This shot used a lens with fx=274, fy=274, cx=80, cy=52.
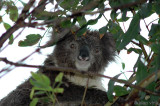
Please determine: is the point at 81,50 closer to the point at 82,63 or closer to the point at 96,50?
the point at 82,63

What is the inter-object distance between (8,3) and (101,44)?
2609 mm

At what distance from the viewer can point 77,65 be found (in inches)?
142

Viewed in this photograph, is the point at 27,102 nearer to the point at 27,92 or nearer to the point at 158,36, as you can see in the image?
the point at 27,92

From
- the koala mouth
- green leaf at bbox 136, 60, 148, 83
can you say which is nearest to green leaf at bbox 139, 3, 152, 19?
green leaf at bbox 136, 60, 148, 83

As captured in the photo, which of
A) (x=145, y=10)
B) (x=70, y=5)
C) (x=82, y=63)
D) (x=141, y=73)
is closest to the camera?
(x=141, y=73)

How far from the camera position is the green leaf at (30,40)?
6.40ft

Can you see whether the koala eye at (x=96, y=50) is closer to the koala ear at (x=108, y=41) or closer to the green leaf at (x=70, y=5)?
the koala ear at (x=108, y=41)

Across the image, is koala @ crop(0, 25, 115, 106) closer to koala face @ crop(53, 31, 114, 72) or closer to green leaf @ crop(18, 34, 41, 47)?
koala face @ crop(53, 31, 114, 72)

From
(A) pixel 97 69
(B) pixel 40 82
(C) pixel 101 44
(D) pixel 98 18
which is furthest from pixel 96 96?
(B) pixel 40 82

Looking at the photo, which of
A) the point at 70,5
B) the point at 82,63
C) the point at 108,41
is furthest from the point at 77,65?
the point at 70,5

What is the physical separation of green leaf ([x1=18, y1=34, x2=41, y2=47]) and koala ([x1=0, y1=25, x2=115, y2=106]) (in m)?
1.13

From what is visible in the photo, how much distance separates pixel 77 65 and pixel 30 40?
167cm

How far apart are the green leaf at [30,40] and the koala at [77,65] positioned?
113 centimetres

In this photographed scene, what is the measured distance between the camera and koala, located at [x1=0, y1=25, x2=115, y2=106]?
329 cm
